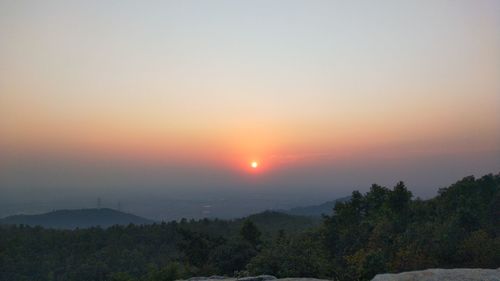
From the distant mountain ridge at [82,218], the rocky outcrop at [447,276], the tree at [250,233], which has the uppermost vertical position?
the rocky outcrop at [447,276]

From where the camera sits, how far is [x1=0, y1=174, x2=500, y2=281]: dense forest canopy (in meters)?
23.8

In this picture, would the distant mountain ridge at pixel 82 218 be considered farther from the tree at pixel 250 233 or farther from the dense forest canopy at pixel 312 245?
the tree at pixel 250 233

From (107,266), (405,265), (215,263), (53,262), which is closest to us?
(405,265)

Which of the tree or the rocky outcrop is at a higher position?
the rocky outcrop

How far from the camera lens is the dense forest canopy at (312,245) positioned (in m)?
23.8

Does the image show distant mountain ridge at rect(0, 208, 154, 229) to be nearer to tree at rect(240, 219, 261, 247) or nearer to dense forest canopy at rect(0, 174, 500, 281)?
dense forest canopy at rect(0, 174, 500, 281)

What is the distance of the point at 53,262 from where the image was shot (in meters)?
75.0

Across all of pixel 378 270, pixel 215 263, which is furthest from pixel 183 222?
pixel 378 270

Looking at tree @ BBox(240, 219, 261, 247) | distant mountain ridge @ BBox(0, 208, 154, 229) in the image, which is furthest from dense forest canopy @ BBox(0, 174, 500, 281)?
distant mountain ridge @ BBox(0, 208, 154, 229)

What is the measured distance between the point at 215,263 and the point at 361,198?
2037 cm

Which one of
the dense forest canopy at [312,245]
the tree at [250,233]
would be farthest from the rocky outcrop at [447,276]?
the tree at [250,233]

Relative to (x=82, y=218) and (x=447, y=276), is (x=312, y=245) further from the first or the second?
(x=82, y=218)

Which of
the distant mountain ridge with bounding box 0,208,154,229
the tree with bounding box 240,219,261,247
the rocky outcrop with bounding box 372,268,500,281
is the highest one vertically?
the rocky outcrop with bounding box 372,268,500,281

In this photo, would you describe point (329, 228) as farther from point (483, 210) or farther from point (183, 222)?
point (183, 222)
